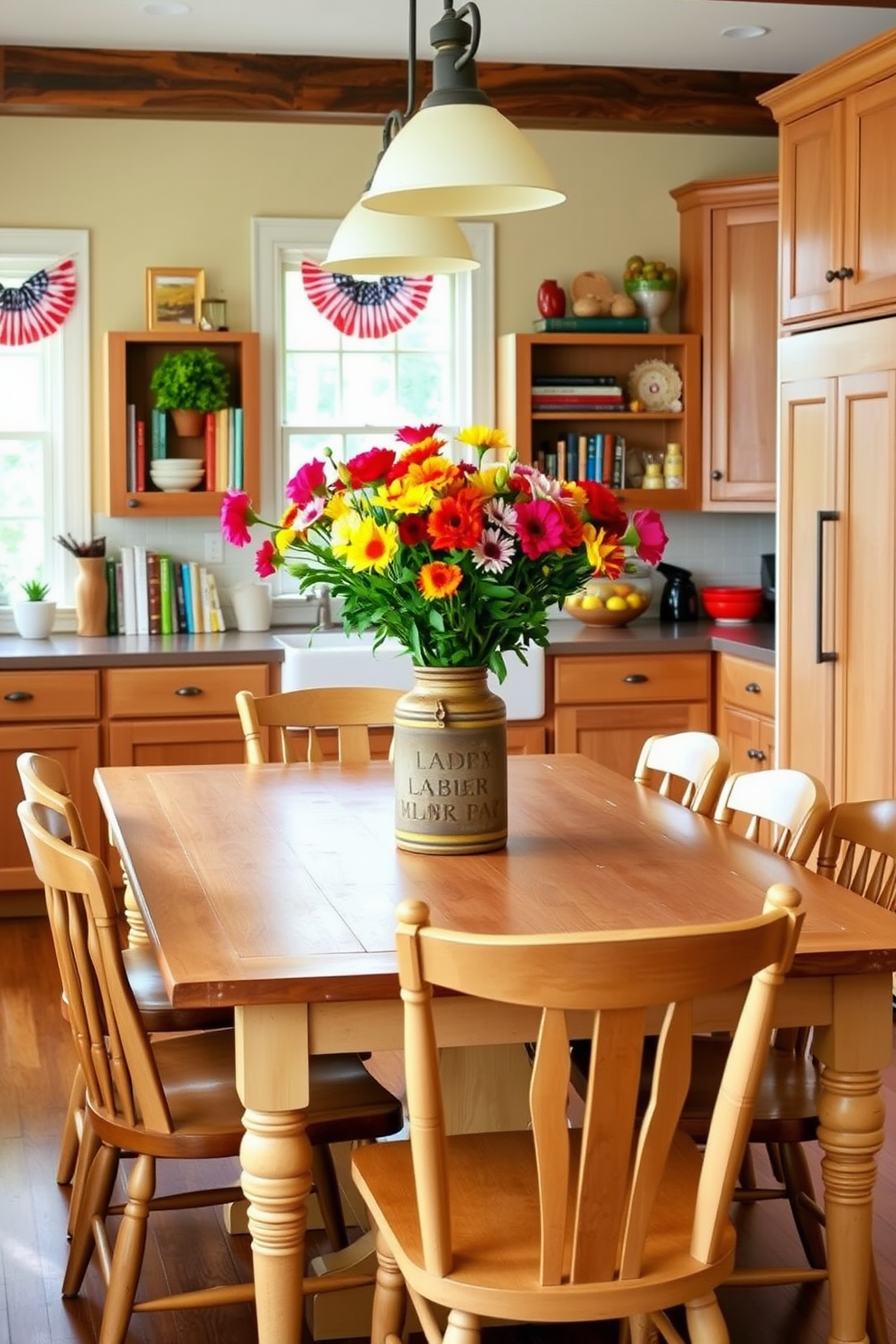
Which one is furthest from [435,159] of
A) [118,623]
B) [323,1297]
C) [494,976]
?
[118,623]

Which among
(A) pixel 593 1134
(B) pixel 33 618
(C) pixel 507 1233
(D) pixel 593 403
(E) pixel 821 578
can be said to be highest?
(D) pixel 593 403

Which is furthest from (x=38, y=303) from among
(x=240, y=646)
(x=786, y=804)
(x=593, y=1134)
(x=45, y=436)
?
(x=593, y=1134)

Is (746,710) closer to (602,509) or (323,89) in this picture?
(323,89)

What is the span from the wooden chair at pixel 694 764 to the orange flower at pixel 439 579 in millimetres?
866

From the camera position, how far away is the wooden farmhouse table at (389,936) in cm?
206

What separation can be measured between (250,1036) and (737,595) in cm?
425

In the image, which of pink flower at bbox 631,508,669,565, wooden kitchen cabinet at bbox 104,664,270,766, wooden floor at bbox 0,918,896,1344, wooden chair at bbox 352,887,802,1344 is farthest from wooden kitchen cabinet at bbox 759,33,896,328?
wooden chair at bbox 352,887,802,1344

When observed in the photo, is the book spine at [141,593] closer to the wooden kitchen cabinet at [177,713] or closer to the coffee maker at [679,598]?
the wooden kitchen cabinet at [177,713]

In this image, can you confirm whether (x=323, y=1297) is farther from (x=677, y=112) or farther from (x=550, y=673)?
(x=677, y=112)

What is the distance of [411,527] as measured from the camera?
2496 mm

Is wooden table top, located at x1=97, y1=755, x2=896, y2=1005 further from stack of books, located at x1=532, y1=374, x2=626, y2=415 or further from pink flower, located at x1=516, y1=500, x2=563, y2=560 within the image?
stack of books, located at x1=532, y1=374, x2=626, y2=415

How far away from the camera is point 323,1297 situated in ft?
8.76

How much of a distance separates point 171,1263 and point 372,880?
3.09ft

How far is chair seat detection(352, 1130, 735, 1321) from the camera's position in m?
1.88
